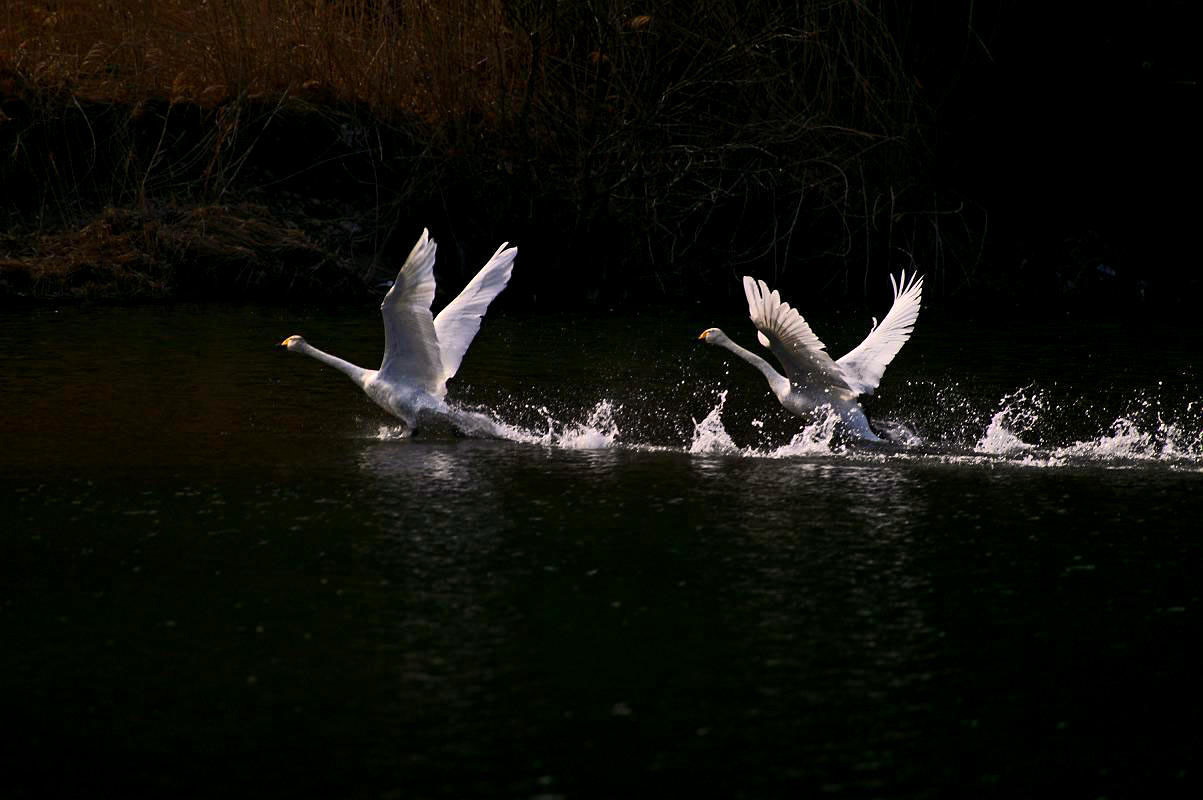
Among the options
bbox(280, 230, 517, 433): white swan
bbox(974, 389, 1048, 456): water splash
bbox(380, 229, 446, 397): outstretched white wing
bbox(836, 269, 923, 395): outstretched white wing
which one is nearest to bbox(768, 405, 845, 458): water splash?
bbox(836, 269, 923, 395): outstretched white wing

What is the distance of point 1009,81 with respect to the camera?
2262 centimetres

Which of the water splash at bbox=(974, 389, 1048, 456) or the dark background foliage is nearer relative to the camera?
the water splash at bbox=(974, 389, 1048, 456)

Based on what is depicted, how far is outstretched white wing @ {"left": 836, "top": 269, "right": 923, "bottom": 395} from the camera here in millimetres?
12227

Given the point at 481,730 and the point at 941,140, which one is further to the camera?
the point at 941,140

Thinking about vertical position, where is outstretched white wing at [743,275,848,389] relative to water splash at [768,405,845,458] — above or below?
above

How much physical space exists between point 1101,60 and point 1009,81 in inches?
47.4

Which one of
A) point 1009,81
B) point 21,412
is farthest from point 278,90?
point 21,412

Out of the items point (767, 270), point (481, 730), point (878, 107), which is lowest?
point (481, 730)

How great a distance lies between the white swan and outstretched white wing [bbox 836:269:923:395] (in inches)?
95.2

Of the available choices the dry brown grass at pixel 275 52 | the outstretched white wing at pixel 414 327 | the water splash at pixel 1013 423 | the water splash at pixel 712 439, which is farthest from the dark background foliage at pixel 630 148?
the outstretched white wing at pixel 414 327

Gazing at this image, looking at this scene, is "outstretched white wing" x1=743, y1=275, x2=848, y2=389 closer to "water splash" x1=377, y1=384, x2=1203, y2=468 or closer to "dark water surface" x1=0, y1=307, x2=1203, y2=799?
"water splash" x1=377, y1=384, x2=1203, y2=468

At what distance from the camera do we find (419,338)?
11.5 metres

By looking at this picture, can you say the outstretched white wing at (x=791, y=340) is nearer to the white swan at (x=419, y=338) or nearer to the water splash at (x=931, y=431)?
the water splash at (x=931, y=431)

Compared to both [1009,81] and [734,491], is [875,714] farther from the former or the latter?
[1009,81]
